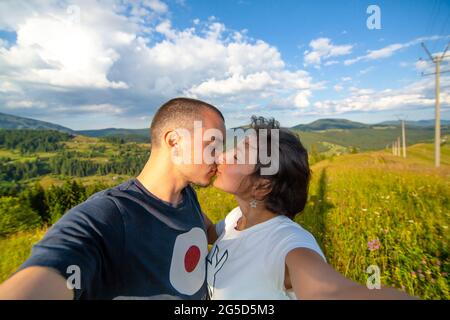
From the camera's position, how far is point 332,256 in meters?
3.82

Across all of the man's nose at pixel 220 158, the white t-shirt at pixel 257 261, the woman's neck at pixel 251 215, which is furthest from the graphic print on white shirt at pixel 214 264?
the man's nose at pixel 220 158

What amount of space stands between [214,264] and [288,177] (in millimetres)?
947

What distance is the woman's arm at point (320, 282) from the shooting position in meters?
1.11

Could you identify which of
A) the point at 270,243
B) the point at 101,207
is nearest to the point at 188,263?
the point at 270,243

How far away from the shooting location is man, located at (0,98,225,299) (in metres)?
1.25

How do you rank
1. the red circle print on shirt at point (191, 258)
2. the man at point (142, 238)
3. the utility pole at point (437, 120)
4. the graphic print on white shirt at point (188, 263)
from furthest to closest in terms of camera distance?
the utility pole at point (437, 120)
the red circle print on shirt at point (191, 258)
the graphic print on white shirt at point (188, 263)
the man at point (142, 238)

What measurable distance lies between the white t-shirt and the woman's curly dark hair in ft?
0.78

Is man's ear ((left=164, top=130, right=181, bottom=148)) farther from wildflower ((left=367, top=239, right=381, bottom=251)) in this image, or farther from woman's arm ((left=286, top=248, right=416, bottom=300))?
wildflower ((left=367, top=239, right=381, bottom=251))

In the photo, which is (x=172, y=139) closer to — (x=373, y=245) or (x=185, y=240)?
(x=185, y=240)

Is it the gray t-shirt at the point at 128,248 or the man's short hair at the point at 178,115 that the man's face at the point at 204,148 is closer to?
the man's short hair at the point at 178,115

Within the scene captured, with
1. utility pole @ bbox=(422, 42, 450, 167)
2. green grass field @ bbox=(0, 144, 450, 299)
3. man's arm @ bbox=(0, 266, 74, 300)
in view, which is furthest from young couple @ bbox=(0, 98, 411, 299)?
utility pole @ bbox=(422, 42, 450, 167)

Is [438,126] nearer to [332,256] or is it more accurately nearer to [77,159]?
[332,256]

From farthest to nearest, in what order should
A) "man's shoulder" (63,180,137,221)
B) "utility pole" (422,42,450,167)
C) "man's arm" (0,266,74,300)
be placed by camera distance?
"utility pole" (422,42,450,167), "man's shoulder" (63,180,137,221), "man's arm" (0,266,74,300)

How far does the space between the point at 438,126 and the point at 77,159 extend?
13544cm
